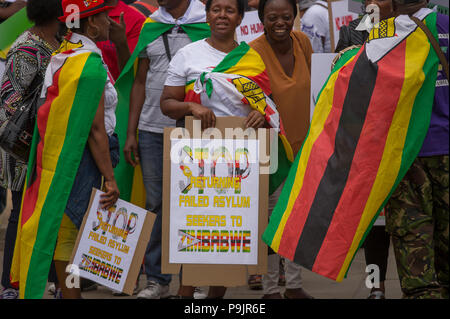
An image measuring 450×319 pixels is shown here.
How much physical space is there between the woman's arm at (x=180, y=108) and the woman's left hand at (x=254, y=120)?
0.68 ft

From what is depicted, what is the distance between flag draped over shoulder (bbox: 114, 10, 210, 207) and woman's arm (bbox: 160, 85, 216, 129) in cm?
71

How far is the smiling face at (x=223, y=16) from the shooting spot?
17.6ft

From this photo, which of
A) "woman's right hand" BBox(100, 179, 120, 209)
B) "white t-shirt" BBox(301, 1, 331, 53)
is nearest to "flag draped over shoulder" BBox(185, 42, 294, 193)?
"woman's right hand" BBox(100, 179, 120, 209)

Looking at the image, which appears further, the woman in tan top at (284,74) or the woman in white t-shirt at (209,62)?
the woman in tan top at (284,74)

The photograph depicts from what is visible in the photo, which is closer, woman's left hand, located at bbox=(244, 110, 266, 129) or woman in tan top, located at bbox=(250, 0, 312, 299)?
woman's left hand, located at bbox=(244, 110, 266, 129)

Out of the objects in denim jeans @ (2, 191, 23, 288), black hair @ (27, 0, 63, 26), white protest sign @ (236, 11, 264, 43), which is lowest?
denim jeans @ (2, 191, 23, 288)

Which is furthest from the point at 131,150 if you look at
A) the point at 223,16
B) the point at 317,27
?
the point at 317,27

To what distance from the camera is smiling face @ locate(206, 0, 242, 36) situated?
211 inches

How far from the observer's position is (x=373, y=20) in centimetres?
455

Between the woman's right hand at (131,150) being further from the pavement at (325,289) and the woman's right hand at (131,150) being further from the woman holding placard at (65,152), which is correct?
the woman holding placard at (65,152)

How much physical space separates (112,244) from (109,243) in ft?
0.07

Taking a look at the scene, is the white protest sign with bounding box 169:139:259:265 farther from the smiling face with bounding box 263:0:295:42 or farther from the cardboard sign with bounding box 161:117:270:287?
the smiling face with bounding box 263:0:295:42

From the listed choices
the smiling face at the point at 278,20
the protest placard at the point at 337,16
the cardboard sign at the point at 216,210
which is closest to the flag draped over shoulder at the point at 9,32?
the cardboard sign at the point at 216,210

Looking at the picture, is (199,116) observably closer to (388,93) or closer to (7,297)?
(388,93)
